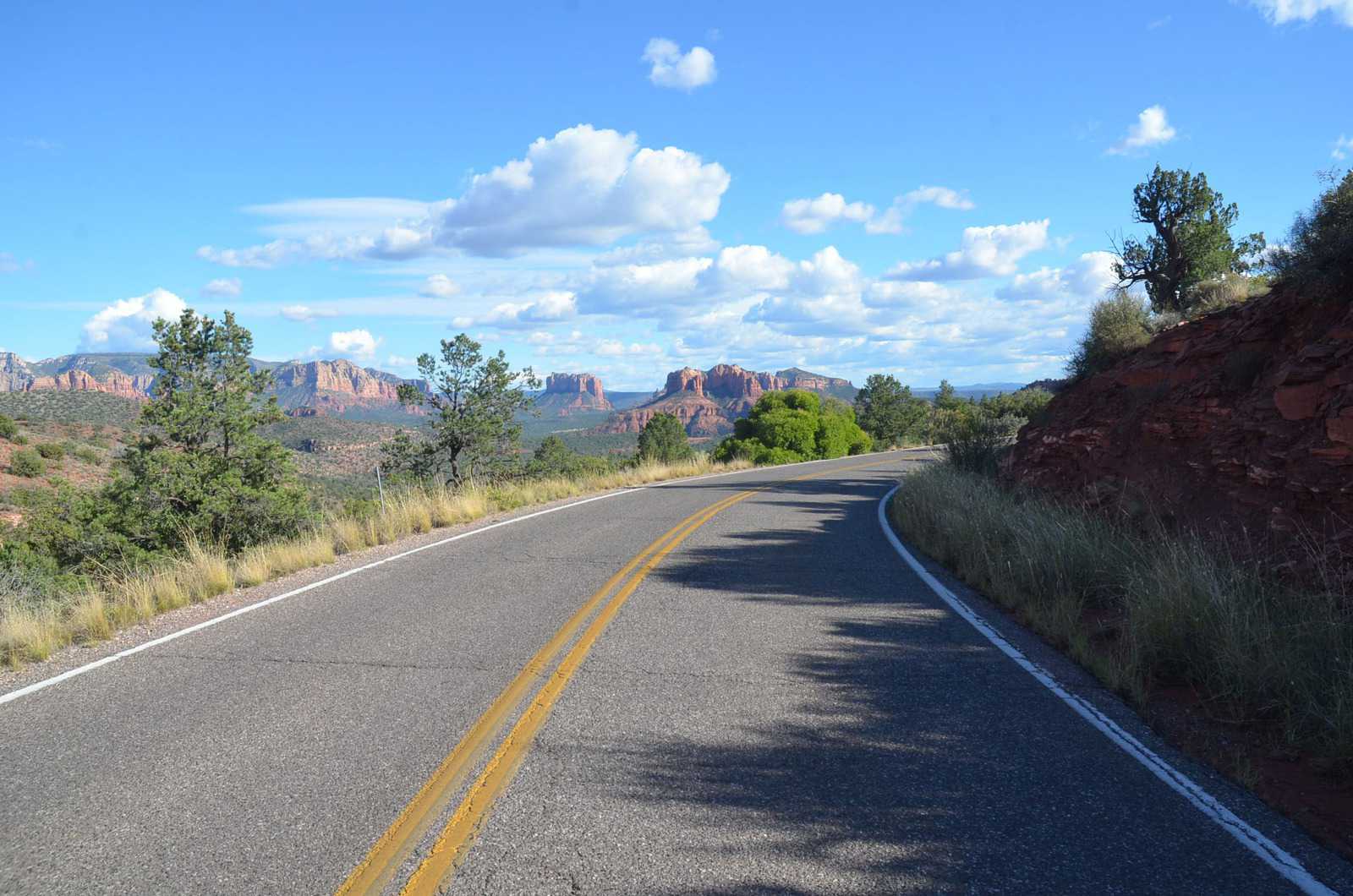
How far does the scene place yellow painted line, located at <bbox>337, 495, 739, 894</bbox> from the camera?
3373mm

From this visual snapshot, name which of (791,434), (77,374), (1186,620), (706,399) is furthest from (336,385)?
(1186,620)

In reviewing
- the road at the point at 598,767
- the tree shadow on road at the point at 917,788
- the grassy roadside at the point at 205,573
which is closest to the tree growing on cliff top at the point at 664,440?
the grassy roadside at the point at 205,573

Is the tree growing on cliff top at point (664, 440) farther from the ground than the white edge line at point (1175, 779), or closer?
farther from the ground

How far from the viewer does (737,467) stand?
33375 millimetres

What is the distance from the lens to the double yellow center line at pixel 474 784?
3.38 m

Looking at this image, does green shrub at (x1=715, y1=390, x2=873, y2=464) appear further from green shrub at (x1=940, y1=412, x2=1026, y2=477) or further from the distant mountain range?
the distant mountain range

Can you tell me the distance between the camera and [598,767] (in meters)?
4.34

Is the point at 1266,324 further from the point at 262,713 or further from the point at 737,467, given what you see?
the point at 737,467

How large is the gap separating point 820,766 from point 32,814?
3.80m

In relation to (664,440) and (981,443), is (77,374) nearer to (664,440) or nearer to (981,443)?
(664,440)

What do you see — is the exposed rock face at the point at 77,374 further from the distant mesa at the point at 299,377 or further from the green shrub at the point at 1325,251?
the green shrub at the point at 1325,251

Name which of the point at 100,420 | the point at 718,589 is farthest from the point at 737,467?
the point at 100,420

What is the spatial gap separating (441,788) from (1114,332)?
1427cm

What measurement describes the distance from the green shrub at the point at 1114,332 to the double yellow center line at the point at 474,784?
1128cm
